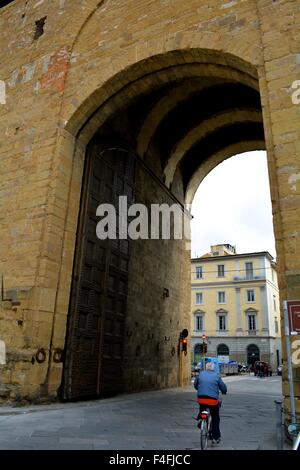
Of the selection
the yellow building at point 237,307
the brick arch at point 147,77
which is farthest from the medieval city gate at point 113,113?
the yellow building at point 237,307

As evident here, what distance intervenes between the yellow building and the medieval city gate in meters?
29.0

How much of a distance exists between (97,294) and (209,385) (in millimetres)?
4583

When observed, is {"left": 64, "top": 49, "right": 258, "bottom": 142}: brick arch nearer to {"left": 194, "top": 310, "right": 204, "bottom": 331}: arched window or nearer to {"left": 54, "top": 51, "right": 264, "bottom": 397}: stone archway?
{"left": 54, "top": 51, "right": 264, "bottom": 397}: stone archway

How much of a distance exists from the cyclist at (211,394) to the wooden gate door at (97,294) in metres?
3.75

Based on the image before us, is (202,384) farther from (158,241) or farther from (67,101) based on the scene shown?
(158,241)

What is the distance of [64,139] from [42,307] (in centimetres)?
359

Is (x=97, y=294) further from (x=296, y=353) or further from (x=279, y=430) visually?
(x=279, y=430)

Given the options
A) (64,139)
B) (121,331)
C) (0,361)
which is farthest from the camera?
(121,331)

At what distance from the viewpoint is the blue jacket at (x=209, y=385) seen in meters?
4.48

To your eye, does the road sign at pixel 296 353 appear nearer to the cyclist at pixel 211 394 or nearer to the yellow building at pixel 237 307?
the cyclist at pixel 211 394

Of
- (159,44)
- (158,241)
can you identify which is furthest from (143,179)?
(159,44)
